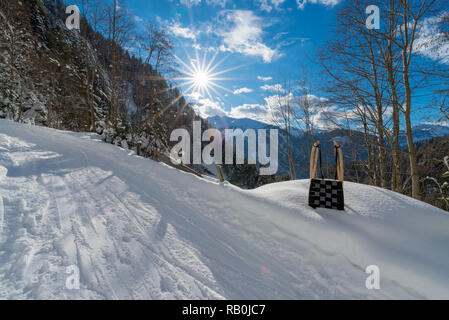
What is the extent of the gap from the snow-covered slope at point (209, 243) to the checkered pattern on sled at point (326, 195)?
136mm

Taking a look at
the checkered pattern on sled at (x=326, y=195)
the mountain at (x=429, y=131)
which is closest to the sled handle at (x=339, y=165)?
the checkered pattern on sled at (x=326, y=195)

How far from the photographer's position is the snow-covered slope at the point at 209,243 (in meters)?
1.57

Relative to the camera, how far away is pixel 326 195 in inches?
110

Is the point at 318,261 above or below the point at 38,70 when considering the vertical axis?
below

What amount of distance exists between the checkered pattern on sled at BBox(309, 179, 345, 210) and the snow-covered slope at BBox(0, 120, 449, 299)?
14 centimetres

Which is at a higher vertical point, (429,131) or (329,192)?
(429,131)

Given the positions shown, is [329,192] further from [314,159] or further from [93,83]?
[93,83]

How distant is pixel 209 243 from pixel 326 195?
187 cm

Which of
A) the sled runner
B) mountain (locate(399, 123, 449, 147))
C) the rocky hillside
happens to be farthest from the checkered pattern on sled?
the rocky hillside

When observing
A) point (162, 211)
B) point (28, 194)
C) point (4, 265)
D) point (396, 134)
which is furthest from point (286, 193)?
point (396, 134)

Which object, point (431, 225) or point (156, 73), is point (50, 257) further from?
point (156, 73)

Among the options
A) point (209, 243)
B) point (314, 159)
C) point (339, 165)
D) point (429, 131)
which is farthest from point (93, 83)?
point (429, 131)

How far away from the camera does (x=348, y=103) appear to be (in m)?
5.17
